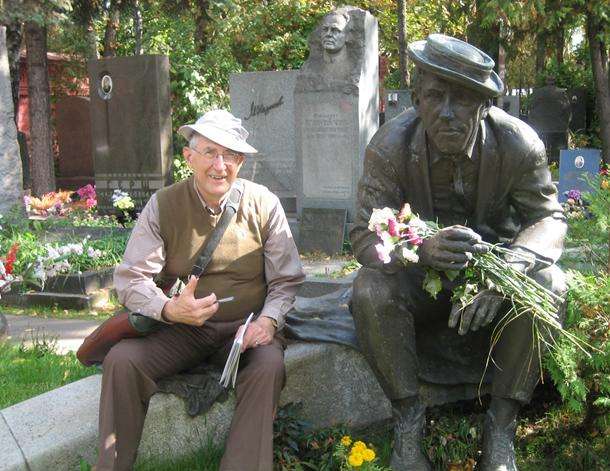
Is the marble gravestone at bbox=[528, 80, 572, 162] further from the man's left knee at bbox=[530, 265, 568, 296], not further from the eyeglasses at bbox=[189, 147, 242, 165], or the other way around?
the eyeglasses at bbox=[189, 147, 242, 165]

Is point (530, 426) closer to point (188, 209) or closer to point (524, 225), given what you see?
point (524, 225)

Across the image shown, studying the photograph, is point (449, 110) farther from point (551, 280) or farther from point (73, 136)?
point (73, 136)

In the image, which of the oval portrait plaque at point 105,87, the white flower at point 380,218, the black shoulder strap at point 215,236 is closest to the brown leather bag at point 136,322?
the black shoulder strap at point 215,236

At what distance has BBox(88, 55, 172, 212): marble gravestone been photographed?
9914mm

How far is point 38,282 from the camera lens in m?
6.20

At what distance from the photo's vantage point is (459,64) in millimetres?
2662

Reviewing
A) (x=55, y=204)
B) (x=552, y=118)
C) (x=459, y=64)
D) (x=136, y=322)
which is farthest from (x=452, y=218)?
(x=552, y=118)

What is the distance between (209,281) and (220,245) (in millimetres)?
165

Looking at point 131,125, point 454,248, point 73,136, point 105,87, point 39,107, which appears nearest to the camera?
point 454,248

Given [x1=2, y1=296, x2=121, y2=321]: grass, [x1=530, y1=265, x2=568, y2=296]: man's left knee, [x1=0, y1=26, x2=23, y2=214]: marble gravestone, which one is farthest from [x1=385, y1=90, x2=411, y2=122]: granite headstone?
[x1=530, y1=265, x2=568, y2=296]: man's left knee

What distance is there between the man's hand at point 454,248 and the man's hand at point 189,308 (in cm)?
88

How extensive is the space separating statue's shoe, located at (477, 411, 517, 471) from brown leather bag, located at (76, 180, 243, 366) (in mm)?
1332

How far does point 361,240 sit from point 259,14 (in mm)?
15596

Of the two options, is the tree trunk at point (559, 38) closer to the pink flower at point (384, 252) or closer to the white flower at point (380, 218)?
the white flower at point (380, 218)
